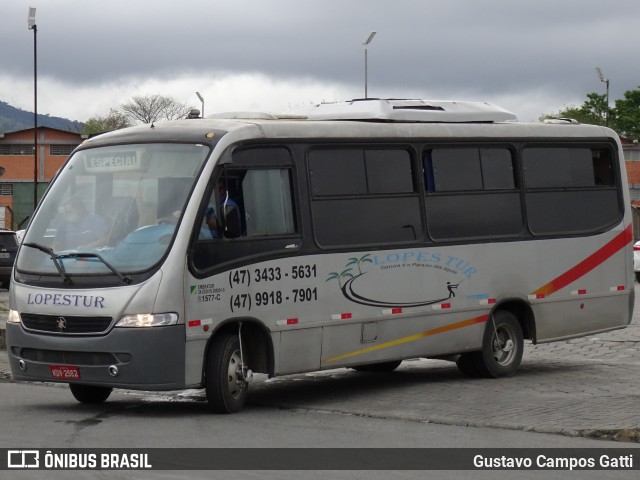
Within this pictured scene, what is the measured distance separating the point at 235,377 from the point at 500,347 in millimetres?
4485

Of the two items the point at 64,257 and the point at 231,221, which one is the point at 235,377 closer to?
the point at 231,221

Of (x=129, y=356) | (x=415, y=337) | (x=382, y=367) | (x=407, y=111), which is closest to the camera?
(x=129, y=356)

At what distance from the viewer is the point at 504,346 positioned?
16094 mm

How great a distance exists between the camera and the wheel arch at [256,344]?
42.0 feet

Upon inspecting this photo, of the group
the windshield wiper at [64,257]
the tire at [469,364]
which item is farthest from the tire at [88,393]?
the tire at [469,364]

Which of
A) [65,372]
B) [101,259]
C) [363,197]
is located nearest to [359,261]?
[363,197]

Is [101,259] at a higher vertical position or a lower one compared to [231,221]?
lower

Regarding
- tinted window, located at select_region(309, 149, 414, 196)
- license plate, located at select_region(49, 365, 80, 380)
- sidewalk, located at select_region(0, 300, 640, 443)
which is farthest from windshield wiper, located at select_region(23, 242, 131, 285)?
tinted window, located at select_region(309, 149, 414, 196)

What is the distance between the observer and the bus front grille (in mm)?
11992

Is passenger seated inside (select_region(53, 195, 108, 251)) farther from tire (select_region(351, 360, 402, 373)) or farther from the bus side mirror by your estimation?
tire (select_region(351, 360, 402, 373))

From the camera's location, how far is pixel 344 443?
413 inches

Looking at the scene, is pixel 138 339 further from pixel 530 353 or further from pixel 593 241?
pixel 530 353

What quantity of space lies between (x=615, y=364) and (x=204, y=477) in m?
9.91

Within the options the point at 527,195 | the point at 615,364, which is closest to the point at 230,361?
the point at 527,195
